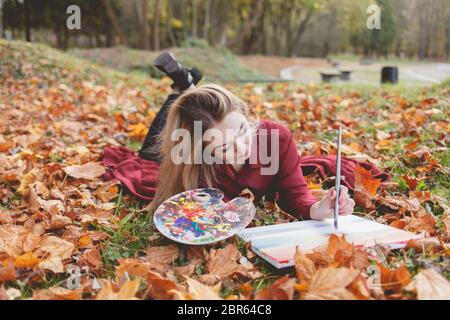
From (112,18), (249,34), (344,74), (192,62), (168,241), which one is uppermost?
(249,34)

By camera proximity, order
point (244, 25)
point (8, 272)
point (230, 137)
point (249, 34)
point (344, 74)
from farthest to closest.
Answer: point (249, 34) < point (244, 25) < point (344, 74) < point (230, 137) < point (8, 272)

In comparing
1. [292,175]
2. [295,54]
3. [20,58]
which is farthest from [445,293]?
[295,54]

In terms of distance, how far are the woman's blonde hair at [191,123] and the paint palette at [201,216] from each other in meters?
0.11

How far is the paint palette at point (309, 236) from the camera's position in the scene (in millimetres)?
1663

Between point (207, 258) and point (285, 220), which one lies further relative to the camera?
point (285, 220)

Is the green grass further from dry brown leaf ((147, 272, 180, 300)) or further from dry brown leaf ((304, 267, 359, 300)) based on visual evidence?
dry brown leaf ((304, 267, 359, 300))

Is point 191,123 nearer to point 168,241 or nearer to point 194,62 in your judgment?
point 168,241

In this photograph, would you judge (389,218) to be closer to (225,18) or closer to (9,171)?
(9,171)

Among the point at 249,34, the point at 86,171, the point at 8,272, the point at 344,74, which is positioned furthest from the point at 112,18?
the point at 8,272

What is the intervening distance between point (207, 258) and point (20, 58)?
7.08 metres

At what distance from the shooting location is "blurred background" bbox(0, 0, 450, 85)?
356 inches

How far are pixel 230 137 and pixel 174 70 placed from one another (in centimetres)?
118

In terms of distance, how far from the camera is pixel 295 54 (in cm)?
3055

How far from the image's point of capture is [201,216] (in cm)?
204
